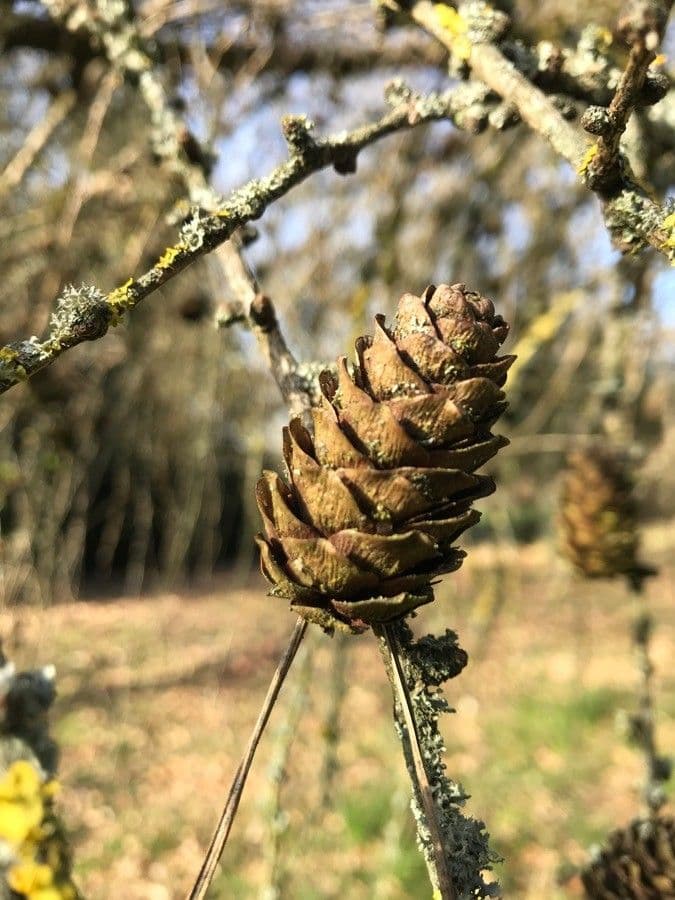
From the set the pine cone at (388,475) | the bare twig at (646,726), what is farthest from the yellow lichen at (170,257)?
the bare twig at (646,726)

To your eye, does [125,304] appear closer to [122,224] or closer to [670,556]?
[122,224]

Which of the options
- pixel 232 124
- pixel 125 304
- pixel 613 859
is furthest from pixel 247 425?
pixel 125 304

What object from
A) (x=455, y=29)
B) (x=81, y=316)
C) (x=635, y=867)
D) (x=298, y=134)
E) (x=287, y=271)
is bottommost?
(x=635, y=867)

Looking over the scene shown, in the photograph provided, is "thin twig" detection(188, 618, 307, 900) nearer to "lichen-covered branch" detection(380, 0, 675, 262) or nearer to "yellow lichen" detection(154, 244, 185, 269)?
"yellow lichen" detection(154, 244, 185, 269)

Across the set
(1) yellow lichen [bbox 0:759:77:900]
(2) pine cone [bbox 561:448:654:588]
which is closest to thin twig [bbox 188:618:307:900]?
(1) yellow lichen [bbox 0:759:77:900]

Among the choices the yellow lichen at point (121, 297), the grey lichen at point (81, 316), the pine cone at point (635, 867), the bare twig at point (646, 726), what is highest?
the yellow lichen at point (121, 297)

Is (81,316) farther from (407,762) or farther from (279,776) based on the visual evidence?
(279,776)

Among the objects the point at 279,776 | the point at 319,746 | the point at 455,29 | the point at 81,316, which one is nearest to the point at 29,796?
the point at 81,316

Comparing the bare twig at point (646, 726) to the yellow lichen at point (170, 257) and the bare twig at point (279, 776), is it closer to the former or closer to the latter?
the bare twig at point (279, 776)
